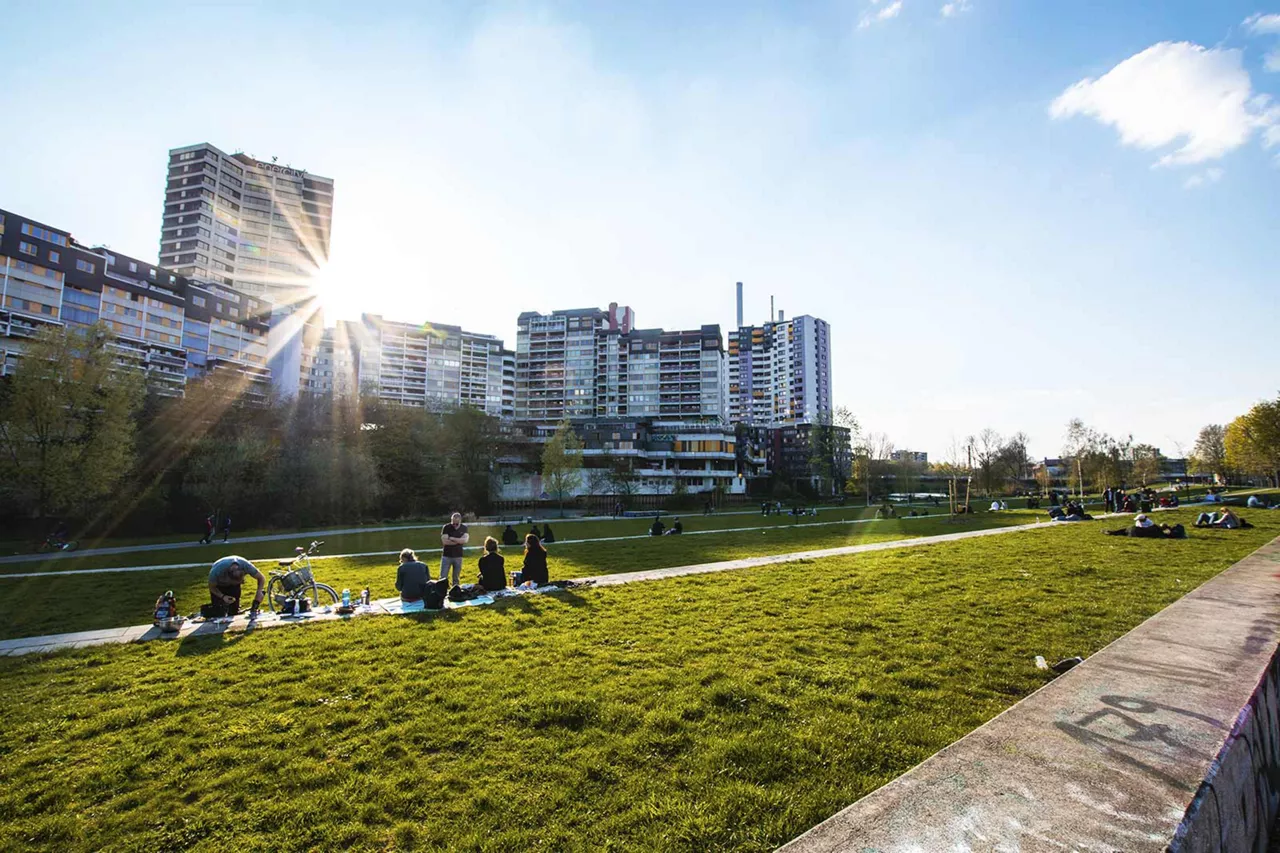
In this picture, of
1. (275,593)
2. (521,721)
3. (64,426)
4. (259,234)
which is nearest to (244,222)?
(259,234)

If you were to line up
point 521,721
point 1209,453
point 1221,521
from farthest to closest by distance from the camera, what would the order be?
point 1209,453 < point 1221,521 < point 521,721

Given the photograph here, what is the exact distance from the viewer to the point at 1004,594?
11000mm

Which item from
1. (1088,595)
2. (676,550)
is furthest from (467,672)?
(676,550)

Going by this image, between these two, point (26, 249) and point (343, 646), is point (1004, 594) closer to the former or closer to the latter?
point (343, 646)

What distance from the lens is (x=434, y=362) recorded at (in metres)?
132

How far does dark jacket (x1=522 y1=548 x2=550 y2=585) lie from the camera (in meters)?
13.3

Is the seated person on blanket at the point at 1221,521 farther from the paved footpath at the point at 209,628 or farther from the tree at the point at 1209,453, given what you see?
the tree at the point at 1209,453

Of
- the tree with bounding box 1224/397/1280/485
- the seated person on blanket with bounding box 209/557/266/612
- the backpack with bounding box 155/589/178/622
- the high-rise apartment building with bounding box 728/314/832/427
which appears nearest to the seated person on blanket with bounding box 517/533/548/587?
the seated person on blanket with bounding box 209/557/266/612

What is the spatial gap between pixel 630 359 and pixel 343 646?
116m

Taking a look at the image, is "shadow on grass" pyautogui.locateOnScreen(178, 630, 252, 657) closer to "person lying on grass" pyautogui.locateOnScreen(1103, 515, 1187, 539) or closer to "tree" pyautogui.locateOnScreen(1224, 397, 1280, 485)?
"person lying on grass" pyautogui.locateOnScreen(1103, 515, 1187, 539)

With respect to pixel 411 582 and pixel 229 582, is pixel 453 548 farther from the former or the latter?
pixel 229 582

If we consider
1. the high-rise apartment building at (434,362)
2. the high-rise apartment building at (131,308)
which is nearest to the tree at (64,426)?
the high-rise apartment building at (131,308)

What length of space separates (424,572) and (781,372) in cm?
15180

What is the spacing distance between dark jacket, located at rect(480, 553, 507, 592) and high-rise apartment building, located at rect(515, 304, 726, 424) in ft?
327
